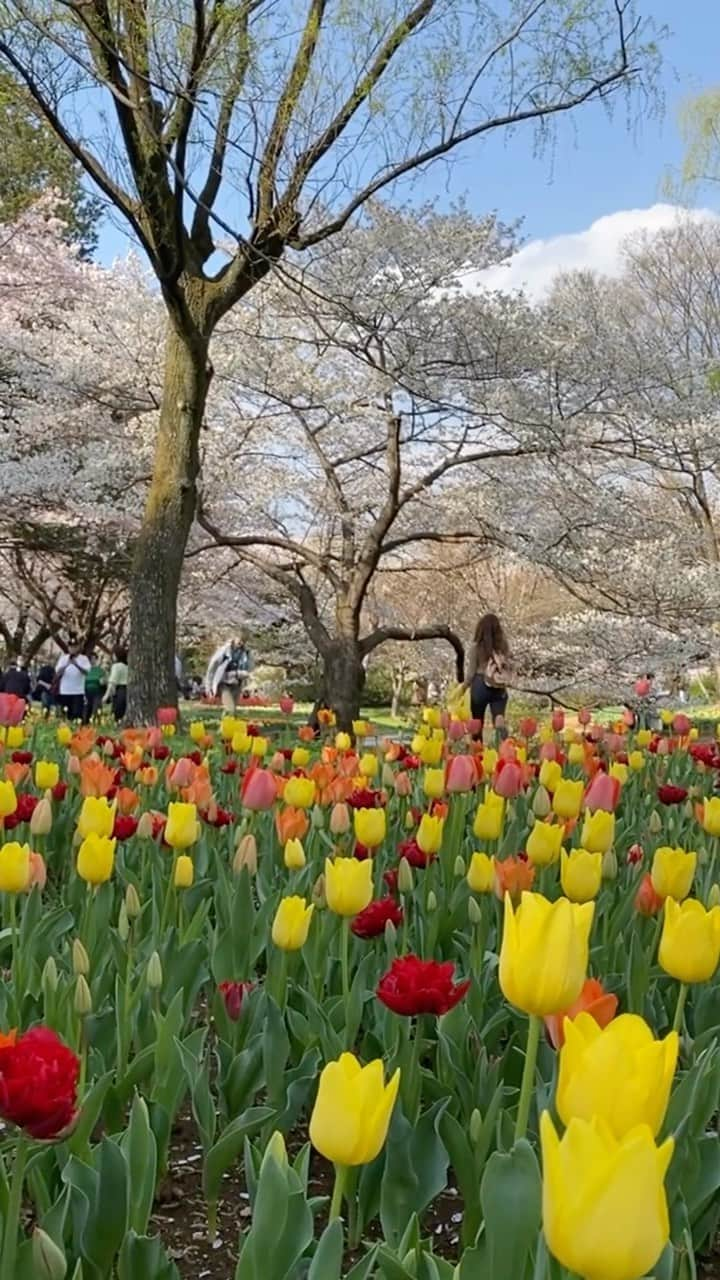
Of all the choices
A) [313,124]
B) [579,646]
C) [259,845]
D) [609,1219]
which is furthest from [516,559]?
[609,1219]

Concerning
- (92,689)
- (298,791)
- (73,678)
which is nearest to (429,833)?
(298,791)

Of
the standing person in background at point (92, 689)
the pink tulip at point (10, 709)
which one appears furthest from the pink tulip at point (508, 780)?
the standing person in background at point (92, 689)

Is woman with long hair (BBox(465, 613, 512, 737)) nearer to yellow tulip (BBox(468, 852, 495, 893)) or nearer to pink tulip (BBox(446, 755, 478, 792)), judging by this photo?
pink tulip (BBox(446, 755, 478, 792))

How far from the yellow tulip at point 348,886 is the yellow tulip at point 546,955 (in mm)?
695

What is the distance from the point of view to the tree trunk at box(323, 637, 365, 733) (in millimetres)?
12281

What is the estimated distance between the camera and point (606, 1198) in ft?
2.12

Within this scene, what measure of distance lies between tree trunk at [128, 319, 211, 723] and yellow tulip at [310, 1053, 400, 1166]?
750cm

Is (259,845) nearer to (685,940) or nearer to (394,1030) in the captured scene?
(394,1030)

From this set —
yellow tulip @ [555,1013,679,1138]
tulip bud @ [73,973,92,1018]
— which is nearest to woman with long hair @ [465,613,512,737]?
tulip bud @ [73,973,92,1018]

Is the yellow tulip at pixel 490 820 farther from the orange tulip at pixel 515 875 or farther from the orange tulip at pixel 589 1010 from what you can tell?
the orange tulip at pixel 589 1010

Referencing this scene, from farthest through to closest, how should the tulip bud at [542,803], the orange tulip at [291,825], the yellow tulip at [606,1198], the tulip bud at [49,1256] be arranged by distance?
the tulip bud at [542,803] → the orange tulip at [291,825] → the tulip bud at [49,1256] → the yellow tulip at [606,1198]

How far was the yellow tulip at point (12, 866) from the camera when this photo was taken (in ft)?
6.01

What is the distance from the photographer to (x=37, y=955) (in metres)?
2.06

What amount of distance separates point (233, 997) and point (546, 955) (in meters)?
0.83
